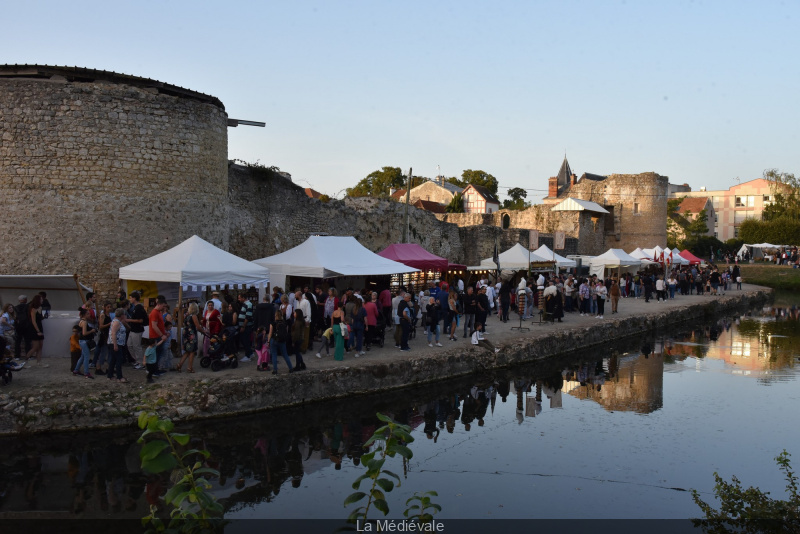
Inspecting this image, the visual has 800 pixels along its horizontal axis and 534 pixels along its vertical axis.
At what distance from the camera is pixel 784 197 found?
53719mm

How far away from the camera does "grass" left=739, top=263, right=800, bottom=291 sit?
3719 centimetres

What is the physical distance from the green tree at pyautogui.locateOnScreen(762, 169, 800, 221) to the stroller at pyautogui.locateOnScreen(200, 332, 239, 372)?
178ft

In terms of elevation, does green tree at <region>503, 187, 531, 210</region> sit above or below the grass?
above

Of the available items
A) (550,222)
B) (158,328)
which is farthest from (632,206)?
(158,328)

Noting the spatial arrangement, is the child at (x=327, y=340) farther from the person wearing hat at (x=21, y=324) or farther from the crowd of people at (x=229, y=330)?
the person wearing hat at (x=21, y=324)

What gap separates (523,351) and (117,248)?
837cm

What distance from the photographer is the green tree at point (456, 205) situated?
5153 cm

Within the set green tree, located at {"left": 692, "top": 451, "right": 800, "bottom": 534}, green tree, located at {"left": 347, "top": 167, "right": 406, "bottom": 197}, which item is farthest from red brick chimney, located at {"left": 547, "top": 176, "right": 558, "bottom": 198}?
green tree, located at {"left": 692, "top": 451, "right": 800, "bottom": 534}

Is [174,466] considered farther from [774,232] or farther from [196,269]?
[774,232]

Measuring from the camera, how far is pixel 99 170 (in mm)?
11391

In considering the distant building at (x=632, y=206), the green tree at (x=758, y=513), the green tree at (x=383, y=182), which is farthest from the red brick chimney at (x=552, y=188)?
the green tree at (x=758, y=513)

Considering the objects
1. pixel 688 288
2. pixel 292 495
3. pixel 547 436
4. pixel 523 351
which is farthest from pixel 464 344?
pixel 688 288

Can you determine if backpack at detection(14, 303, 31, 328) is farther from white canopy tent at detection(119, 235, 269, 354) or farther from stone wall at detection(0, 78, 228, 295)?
stone wall at detection(0, 78, 228, 295)

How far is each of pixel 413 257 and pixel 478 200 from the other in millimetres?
42174
